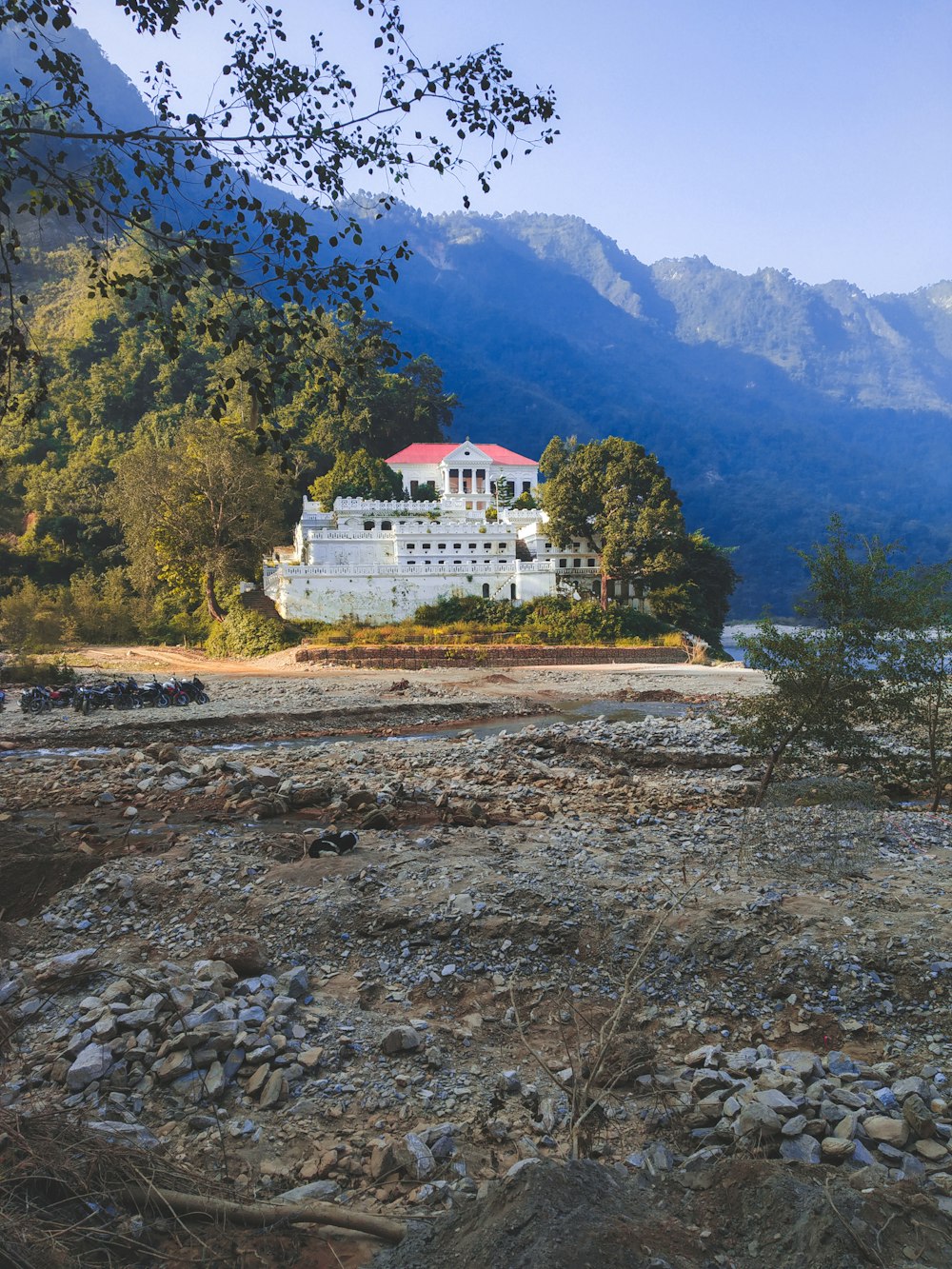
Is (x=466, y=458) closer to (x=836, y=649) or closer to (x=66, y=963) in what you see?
(x=836, y=649)

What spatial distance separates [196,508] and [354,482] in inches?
517

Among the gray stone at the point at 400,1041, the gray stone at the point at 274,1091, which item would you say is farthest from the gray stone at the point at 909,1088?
the gray stone at the point at 274,1091

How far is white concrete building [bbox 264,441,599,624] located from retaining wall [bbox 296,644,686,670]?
581 centimetres

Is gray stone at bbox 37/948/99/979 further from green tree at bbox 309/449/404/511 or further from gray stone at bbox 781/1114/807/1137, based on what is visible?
green tree at bbox 309/449/404/511

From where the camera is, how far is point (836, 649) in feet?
36.6

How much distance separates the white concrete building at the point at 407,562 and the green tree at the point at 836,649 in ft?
113

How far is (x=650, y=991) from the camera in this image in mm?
6262

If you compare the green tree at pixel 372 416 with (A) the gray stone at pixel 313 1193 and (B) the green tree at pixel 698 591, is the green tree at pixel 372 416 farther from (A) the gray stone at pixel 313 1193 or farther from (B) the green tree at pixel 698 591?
(A) the gray stone at pixel 313 1193

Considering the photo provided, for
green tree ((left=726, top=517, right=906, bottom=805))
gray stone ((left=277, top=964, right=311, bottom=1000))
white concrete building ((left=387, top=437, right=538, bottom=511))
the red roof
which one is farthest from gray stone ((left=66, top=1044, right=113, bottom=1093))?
the red roof

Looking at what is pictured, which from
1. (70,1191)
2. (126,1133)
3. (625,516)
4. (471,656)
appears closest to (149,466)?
(471,656)

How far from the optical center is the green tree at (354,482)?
51125 mm

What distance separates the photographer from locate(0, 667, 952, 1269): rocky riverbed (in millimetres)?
3795

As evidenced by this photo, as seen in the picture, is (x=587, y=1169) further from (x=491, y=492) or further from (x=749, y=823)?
(x=491, y=492)

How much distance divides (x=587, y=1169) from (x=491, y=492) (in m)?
57.5
